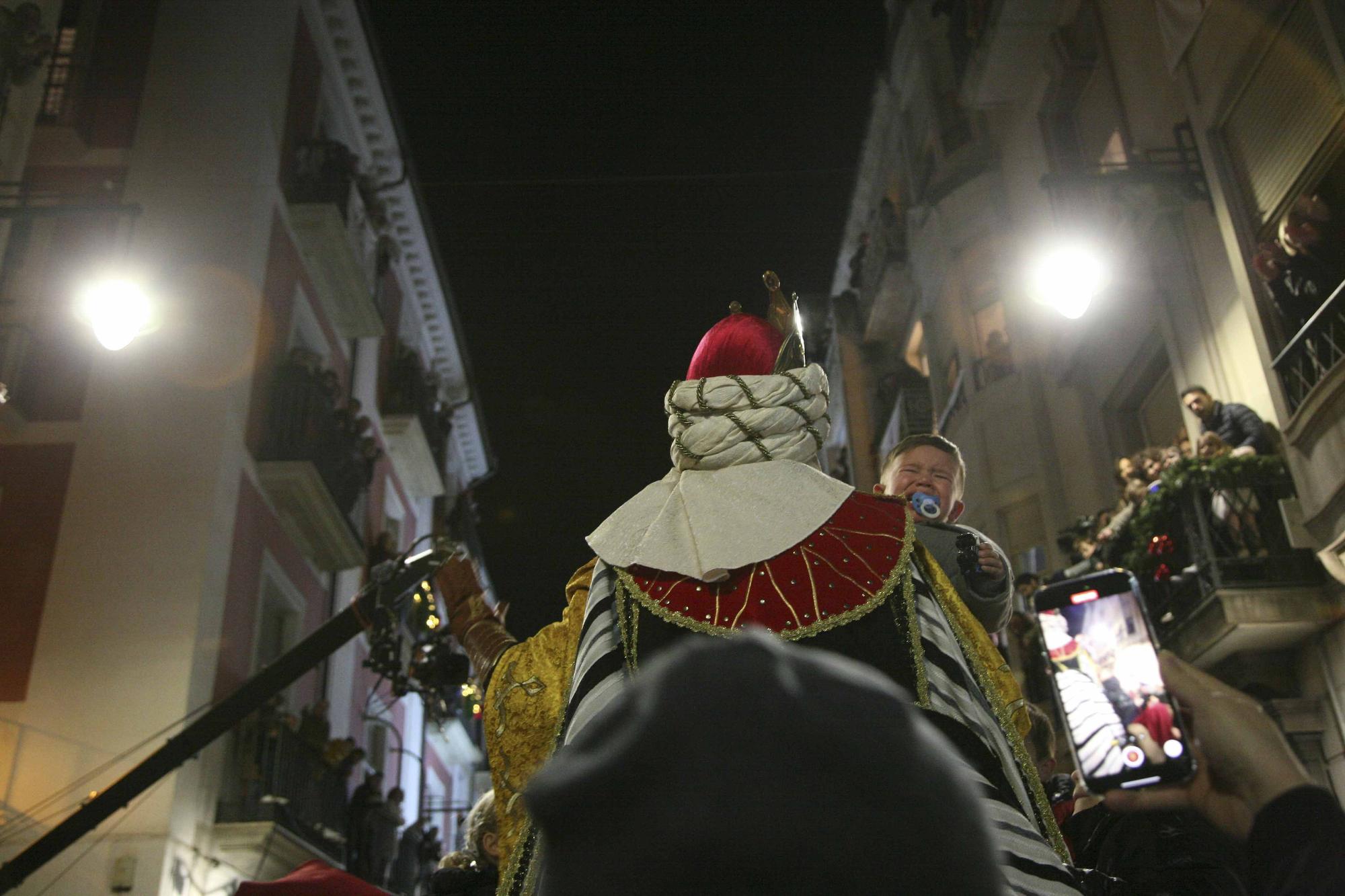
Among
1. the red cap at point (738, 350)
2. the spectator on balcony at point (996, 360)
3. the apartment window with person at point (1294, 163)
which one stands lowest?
the red cap at point (738, 350)

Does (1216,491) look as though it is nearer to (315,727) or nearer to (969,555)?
(969,555)

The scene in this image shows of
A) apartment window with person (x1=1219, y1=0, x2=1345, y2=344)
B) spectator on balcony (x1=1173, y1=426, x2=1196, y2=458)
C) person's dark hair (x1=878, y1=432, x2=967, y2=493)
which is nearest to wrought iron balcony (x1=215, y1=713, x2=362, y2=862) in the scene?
spectator on balcony (x1=1173, y1=426, x2=1196, y2=458)

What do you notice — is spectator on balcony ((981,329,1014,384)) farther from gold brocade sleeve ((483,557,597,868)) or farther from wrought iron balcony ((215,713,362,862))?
gold brocade sleeve ((483,557,597,868))

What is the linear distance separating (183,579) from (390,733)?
11.1m

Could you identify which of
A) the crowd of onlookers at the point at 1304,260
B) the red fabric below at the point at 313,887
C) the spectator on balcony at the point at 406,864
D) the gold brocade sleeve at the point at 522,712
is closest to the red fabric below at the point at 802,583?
the gold brocade sleeve at the point at 522,712

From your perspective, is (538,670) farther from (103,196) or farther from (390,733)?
(390,733)

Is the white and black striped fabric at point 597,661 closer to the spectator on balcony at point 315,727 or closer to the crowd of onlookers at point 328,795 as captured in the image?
the crowd of onlookers at point 328,795

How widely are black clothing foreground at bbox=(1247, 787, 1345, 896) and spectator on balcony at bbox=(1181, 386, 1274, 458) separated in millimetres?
10591

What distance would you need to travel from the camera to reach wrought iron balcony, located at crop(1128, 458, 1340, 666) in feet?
35.7

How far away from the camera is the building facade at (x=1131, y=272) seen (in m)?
10.4

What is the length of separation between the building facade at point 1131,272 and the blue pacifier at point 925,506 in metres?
6.69

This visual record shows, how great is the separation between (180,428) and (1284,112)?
11.0m

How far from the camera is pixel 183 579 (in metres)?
12.8

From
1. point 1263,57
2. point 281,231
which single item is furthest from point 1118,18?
point 281,231
